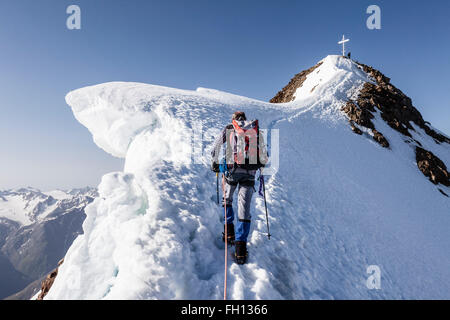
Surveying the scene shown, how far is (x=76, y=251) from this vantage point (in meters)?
4.18

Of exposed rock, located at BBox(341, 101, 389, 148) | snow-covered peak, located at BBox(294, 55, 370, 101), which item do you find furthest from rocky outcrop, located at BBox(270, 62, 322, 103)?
exposed rock, located at BBox(341, 101, 389, 148)

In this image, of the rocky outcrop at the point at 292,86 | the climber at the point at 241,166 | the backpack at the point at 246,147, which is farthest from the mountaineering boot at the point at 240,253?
the rocky outcrop at the point at 292,86

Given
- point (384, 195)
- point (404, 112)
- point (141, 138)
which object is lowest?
point (384, 195)

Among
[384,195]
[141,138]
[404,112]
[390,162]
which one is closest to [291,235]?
[141,138]

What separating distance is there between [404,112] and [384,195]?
65.8 feet

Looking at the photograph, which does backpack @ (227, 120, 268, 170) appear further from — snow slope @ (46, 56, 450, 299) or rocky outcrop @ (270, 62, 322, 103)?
rocky outcrop @ (270, 62, 322, 103)

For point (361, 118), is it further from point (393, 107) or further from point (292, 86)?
point (292, 86)

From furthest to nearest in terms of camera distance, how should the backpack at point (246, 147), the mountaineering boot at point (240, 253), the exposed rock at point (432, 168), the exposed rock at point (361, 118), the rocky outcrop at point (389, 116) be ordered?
the exposed rock at point (361, 118), the rocky outcrop at point (389, 116), the exposed rock at point (432, 168), the backpack at point (246, 147), the mountaineering boot at point (240, 253)

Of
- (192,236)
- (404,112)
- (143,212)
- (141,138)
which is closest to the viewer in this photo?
(192,236)

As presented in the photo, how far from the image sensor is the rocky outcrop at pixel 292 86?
32.2 meters

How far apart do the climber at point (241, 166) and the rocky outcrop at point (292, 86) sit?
97.1 ft

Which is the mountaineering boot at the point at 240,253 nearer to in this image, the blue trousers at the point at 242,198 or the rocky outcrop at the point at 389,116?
the blue trousers at the point at 242,198

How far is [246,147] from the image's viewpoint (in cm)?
450
